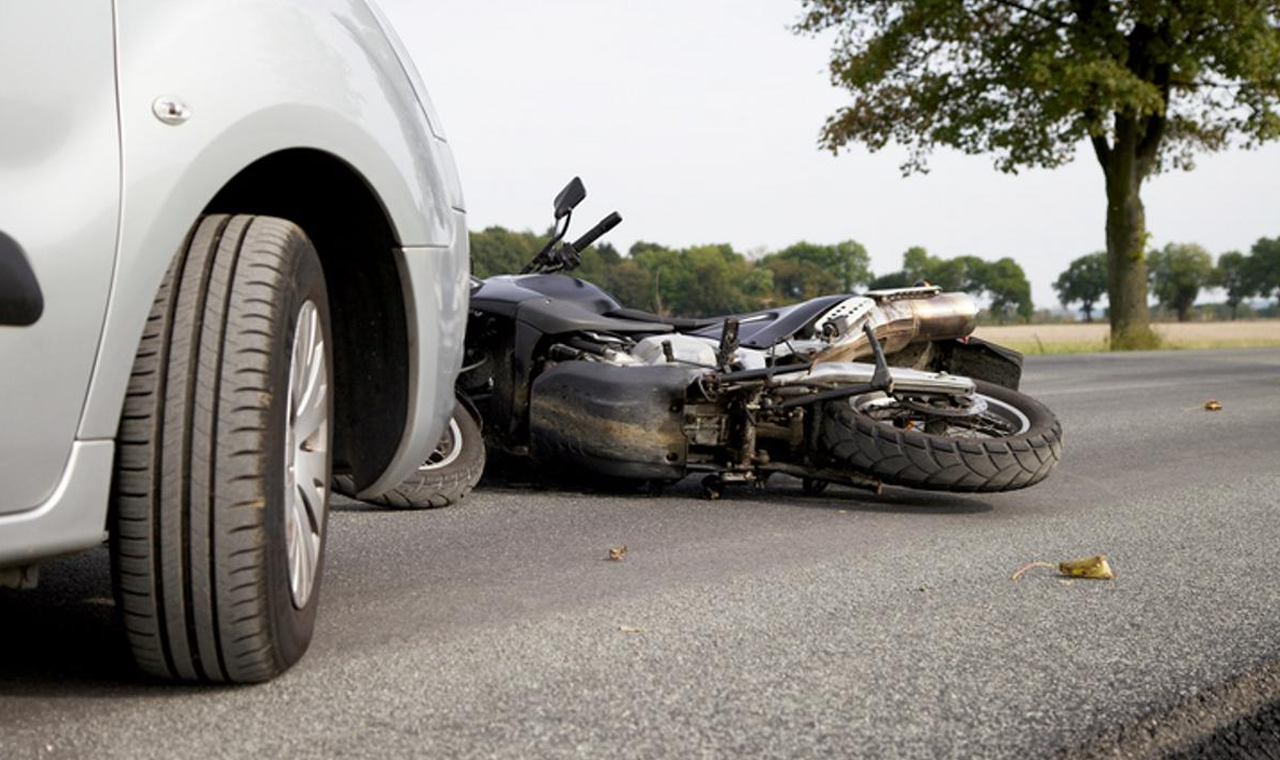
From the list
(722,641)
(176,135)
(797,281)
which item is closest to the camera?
(176,135)

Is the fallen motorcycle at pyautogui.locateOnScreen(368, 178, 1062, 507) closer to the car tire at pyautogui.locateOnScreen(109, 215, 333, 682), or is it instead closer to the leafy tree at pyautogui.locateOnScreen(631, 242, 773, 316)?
the leafy tree at pyautogui.locateOnScreen(631, 242, 773, 316)

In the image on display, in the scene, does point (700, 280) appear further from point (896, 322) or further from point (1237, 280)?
point (1237, 280)

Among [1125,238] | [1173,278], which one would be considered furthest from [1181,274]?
[1125,238]

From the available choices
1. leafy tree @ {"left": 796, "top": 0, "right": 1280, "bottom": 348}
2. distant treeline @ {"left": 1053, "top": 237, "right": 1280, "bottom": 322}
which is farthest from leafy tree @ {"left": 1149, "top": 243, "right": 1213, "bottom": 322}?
leafy tree @ {"left": 796, "top": 0, "right": 1280, "bottom": 348}

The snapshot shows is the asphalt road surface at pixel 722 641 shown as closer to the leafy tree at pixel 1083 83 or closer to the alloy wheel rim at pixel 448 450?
the alloy wheel rim at pixel 448 450

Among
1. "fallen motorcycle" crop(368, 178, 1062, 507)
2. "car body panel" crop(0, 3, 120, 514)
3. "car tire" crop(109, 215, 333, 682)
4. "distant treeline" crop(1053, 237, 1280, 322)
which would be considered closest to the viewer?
"car body panel" crop(0, 3, 120, 514)

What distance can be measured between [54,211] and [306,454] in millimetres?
830

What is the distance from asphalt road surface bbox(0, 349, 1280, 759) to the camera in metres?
2.48

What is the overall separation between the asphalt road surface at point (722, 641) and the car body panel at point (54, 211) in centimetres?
53

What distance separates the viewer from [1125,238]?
2625 cm

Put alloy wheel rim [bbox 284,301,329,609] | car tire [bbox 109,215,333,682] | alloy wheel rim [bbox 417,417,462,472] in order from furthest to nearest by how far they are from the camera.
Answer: alloy wheel rim [bbox 417,417,462,472]
alloy wheel rim [bbox 284,301,329,609]
car tire [bbox 109,215,333,682]

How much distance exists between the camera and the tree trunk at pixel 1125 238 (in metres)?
26.0

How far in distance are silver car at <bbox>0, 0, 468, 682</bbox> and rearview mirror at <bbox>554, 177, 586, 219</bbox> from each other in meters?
2.89

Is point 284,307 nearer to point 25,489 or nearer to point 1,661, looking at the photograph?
point 25,489
